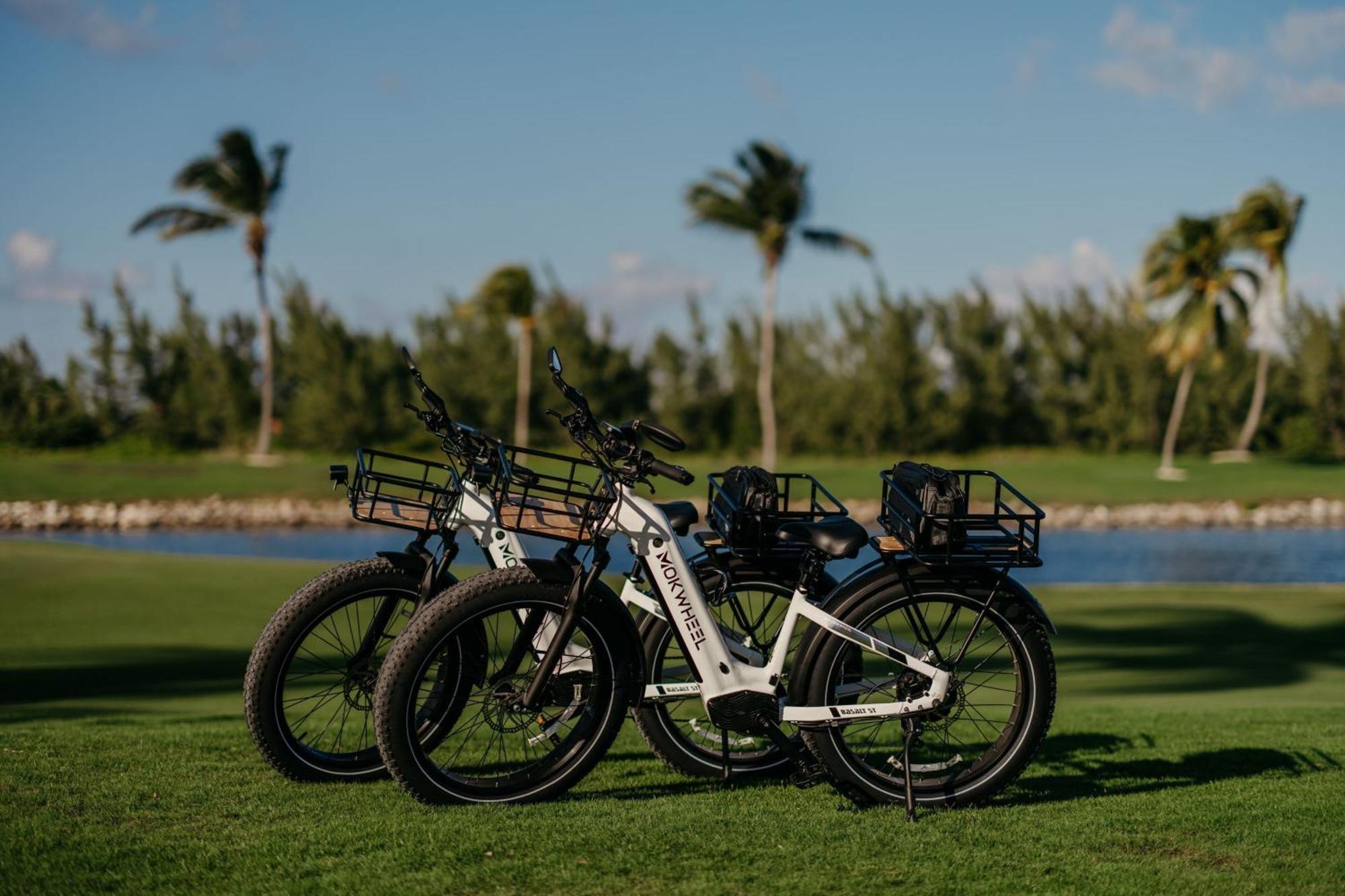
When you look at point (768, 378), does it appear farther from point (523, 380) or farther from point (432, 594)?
point (432, 594)

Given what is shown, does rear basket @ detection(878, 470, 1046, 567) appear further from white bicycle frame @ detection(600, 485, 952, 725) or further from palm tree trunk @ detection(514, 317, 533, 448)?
palm tree trunk @ detection(514, 317, 533, 448)

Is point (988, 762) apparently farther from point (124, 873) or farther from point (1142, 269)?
point (1142, 269)

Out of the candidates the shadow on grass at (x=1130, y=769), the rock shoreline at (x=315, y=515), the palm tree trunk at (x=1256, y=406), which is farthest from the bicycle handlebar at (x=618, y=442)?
the palm tree trunk at (x=1256, y=406)

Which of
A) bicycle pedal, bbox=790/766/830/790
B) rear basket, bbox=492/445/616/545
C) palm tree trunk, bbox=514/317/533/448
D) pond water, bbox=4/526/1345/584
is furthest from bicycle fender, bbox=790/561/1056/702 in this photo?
palm tree trunk, bbox=514/317/533/448

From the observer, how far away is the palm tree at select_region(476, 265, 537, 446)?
1748 inches

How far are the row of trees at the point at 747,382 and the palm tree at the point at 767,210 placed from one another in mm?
4022

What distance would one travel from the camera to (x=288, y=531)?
102ft

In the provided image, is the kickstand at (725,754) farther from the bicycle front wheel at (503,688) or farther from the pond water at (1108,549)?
the pond water at (1108,549)

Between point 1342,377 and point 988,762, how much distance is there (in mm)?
48513

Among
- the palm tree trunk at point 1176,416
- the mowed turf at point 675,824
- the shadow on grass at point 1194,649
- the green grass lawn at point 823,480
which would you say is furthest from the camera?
the palm tree trunk at point 1176,416

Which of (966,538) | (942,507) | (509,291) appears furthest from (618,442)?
(509,291)

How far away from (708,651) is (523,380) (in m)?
41.0

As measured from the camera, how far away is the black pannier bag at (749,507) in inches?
190

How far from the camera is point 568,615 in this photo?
4340 mm
